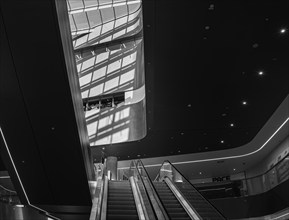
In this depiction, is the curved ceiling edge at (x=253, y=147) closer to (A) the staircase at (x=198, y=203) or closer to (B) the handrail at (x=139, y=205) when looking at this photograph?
(A) the staircase at (x=198, y=203)

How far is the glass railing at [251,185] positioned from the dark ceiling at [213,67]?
2167 millimetres

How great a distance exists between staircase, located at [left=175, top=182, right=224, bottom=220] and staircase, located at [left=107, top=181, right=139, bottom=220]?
1.53 m

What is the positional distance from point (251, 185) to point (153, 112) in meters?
6.95

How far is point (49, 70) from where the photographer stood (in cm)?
869

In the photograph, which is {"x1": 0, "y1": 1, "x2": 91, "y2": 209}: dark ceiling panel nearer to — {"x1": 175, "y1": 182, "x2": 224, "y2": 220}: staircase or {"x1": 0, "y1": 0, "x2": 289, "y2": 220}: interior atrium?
{"x1": 0, "y1": 0, "x2": 289, "y2": 220}: interior atrium

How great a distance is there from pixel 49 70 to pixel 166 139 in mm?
10189

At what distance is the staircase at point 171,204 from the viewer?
8.61 m

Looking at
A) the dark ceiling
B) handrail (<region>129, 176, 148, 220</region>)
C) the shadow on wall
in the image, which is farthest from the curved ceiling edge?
handrail (<region>129, 176, 148, 220</region>)

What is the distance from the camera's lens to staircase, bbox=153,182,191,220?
339 inches

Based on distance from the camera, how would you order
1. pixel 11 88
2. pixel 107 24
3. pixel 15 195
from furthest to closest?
pixel 107 24 < pixel 15 195 < pixel 11 88

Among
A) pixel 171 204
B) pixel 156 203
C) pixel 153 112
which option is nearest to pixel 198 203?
pixel 171 204

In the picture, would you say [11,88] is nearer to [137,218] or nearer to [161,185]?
[137,218]

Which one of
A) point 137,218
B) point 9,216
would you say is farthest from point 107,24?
point 137,218

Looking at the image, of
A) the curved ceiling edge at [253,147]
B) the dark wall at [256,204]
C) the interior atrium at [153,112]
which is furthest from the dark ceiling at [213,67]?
the dark wall at [256,204]
